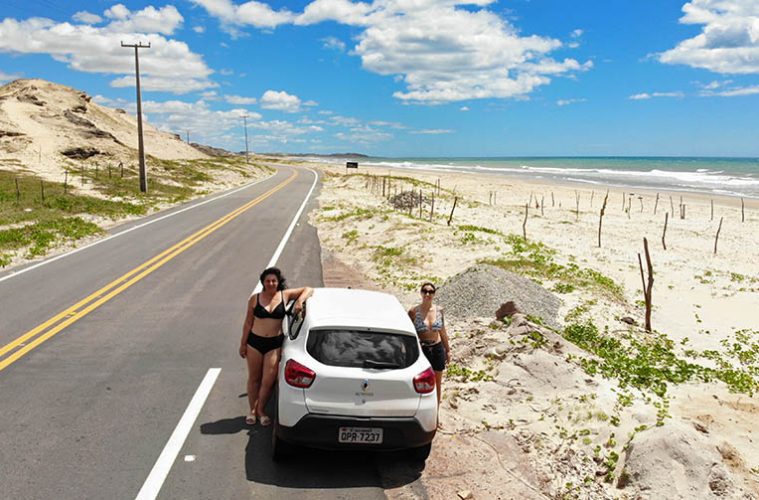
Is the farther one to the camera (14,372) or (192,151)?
(192,151)

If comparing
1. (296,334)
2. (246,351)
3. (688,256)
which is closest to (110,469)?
(246,351)

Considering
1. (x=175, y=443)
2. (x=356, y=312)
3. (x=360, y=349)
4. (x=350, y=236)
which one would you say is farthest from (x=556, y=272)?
(x=175, y=443)

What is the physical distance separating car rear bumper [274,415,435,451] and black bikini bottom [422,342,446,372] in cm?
136

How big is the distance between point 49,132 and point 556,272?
61.7 meters

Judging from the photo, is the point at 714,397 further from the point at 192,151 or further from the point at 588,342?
the point at 192,151

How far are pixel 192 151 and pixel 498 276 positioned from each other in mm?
116409

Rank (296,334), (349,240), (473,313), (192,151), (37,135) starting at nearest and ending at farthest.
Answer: (296,334) → (473,313) → (349,240) → (37,135) → (192,151)

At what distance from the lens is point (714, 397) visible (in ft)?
29.8

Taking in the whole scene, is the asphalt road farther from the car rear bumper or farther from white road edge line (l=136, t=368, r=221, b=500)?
the car rear bumper

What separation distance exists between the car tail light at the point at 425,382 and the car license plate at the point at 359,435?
0.61m

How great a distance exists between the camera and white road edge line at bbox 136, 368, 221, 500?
19.0ft

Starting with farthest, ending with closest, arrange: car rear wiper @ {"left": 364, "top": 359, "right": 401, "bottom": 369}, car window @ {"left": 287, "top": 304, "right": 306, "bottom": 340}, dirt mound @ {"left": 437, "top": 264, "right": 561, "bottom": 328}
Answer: dirt mound @ {"left": 437, "top": 264, "right": 561, "bottom": 328}, car window @ {"left": 287, "top": 304, "right": 306, "bottom": 340}, car rear wiper @ {"left": 364, "top": 359, "right": 401, "bottom": 369}

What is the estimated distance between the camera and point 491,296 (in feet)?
42.3

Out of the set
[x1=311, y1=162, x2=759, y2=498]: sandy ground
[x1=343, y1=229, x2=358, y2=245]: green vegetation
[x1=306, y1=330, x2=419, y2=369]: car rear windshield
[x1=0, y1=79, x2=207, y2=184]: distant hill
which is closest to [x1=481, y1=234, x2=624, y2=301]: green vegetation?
[x1=311, y1=162, x2=759, y2=498]: sandy ground
